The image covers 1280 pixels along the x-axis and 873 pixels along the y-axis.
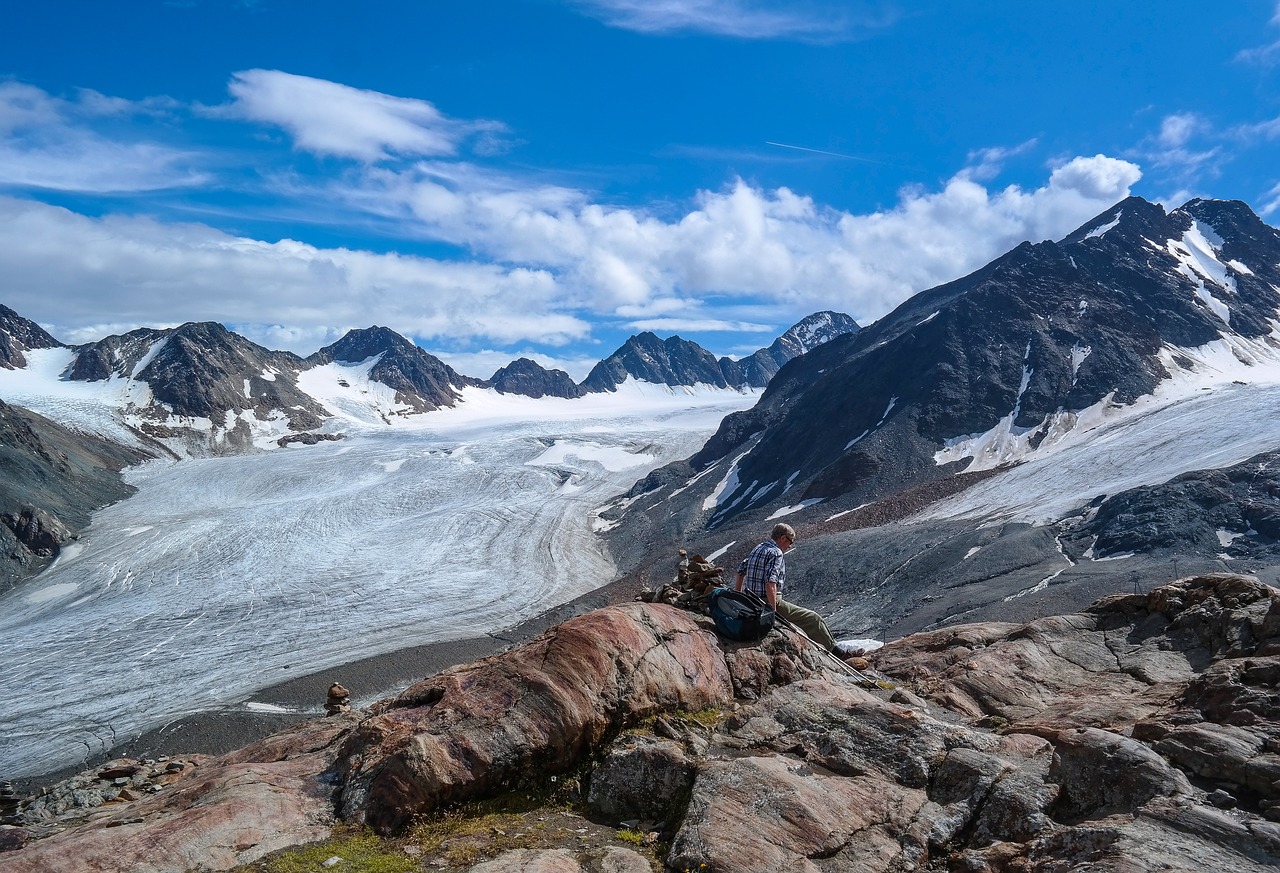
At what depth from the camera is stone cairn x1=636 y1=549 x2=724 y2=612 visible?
43.1ft

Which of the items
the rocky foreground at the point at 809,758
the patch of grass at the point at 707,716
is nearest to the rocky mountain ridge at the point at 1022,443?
the rocky foreground at the point at 809,758

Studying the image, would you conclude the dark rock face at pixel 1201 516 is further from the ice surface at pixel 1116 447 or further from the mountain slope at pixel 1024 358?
the mountain slope at pixel 1024 358

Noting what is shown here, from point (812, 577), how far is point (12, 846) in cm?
3614

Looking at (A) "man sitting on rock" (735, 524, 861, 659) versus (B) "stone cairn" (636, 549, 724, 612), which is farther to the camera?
(B) "stone cairn" (636, 549, 724, 612)

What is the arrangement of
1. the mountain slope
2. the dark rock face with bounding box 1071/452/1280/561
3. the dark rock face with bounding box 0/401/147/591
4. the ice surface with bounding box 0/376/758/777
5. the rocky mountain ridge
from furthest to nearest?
the mountain slope, the dark rock face with bounding box 0/401/147/591, the ice surface with bounding box 0/376/758/777, the rocky mountain ridge, the dark rock face with bounding box 1071/452/1280/561

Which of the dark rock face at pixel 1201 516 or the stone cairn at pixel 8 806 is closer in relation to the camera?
the stone cairn at pixel 8 806

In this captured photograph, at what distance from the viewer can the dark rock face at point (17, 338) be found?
520 ft

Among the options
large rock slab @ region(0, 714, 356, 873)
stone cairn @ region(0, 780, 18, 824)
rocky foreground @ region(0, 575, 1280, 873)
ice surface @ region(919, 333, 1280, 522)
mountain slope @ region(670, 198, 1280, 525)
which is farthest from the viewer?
mountain slope @ region(670, 198, 1280, 525)

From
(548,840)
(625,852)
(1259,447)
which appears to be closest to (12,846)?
(548,840)

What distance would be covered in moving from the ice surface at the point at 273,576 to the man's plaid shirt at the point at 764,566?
3310 centimetres

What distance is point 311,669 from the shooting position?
39094mm

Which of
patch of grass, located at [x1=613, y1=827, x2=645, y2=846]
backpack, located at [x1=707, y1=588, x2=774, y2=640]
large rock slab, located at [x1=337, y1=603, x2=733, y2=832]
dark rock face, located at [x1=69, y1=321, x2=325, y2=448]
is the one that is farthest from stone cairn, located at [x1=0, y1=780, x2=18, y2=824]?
dark rock face, located at [x1=69, y1=321, x2=325, y2=448]

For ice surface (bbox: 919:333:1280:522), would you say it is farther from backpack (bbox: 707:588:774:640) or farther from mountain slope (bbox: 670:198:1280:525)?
backpack (bbox: 707:588:774:640)

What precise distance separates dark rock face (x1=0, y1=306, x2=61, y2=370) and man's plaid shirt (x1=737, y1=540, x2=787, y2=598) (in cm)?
19702
